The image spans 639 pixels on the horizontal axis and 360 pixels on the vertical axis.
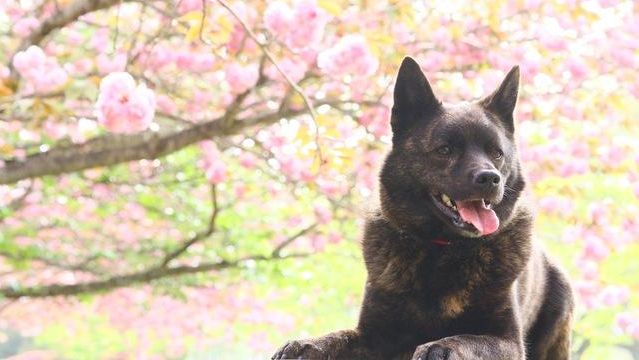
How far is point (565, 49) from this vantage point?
6.63 metres

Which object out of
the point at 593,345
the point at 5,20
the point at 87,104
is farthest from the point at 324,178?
the point at 593,345

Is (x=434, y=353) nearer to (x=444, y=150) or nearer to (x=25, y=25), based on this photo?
(x=444, y=150)

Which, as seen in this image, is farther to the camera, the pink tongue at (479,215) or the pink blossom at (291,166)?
the pink blossom at (291,166)

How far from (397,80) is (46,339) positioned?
19716mm

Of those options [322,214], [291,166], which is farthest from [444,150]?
[322,214]

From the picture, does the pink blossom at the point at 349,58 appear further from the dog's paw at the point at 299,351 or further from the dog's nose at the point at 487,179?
the dog's paw at the point at 299,351

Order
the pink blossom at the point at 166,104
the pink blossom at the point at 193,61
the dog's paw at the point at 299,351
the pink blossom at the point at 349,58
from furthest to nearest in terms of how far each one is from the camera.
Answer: the pink blossom at the point at 166,104, the pink blossom at the point at 193,61, the pink blossom at the point at 349,58, the dog's paw at the point at 299,351

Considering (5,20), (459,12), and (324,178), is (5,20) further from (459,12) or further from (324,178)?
(459,12)

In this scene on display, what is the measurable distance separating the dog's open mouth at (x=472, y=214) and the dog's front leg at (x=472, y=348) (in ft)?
1.22

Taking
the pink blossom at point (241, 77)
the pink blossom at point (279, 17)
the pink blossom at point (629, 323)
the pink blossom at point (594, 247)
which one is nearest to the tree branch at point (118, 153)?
the pink blossom at point (241, 77)

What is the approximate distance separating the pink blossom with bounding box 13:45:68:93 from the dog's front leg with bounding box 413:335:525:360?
297 centimetres

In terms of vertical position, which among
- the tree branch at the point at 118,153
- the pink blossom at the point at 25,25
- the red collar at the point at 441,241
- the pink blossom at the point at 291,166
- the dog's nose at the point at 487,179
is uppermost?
the dog's nose at the point at 487,179

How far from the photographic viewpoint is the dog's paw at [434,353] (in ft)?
7.93

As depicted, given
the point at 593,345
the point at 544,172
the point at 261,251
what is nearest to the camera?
the point at 544,172
